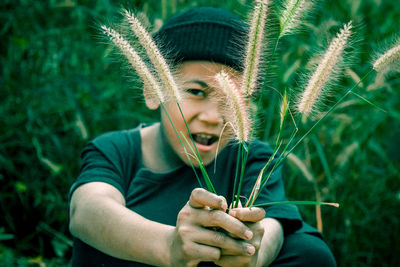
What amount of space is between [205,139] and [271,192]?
279mm

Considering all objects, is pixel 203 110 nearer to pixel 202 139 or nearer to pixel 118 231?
pixel 202 139

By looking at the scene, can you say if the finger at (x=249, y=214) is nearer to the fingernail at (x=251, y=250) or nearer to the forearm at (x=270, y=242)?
the fingernail at (x=251, y=250)

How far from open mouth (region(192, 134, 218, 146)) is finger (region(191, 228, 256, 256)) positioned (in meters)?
0.45

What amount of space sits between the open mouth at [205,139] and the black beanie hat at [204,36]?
0.83 feet

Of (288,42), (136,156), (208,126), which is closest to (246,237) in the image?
(208,126)

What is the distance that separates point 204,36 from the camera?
4.50 feet

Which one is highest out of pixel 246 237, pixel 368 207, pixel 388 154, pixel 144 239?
pixel 246 237

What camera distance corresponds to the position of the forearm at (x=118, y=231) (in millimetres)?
1008

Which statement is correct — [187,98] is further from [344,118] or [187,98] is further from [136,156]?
[344,118]

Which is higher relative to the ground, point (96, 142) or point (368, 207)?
point (96, 142)

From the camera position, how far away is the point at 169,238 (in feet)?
3.23

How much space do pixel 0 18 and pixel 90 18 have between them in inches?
20.3

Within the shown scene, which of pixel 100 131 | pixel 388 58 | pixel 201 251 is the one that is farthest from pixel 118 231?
pixel 100 131

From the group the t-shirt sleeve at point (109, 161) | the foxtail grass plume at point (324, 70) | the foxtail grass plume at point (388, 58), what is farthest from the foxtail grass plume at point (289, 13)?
the t-shirt sleeve at point (109, 161)
